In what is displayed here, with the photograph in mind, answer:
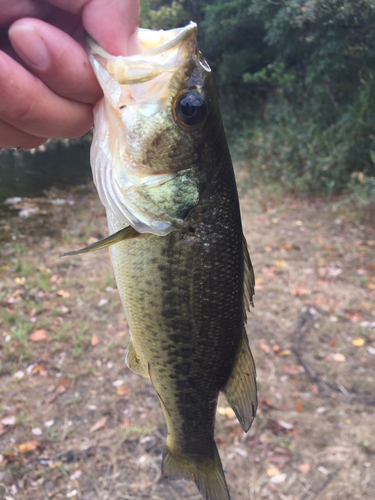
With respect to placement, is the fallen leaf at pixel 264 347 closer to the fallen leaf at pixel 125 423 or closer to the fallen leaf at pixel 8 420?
the fallen leaf at pixel 125 423

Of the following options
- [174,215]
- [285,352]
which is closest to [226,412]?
[285,352]

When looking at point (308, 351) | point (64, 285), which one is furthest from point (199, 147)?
point (64, 285)

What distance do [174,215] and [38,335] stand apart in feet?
10.9

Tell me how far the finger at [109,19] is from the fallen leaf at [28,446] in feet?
9.64

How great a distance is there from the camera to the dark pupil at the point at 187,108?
3.80 feet

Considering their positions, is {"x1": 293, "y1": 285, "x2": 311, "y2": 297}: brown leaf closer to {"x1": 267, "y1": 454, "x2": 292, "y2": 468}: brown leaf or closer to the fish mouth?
{"x1": 267, "y1": 454, "x2": 292, "y2": 468}: brown leaf

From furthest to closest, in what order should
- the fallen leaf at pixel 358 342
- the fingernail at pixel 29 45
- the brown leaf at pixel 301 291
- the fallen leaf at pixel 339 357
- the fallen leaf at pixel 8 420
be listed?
the brown leaf at pixel 301 291, the fallen leaf at pixel 358 342, the fallen leaf at pixel 339 357, the fallen leaf at pixel 8 420, the fingernail at pixel 29 45

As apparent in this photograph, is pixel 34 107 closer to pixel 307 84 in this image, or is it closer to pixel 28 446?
pixel 28 446

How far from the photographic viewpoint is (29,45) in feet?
3.25

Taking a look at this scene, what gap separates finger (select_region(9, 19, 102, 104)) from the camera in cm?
98

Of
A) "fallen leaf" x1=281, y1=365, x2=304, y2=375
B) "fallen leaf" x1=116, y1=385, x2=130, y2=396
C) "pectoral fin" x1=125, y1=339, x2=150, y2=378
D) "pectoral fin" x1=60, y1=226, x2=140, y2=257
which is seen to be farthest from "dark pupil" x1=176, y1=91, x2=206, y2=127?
"fallen leaf" x1=281, y1=365, x2=304, y2=375

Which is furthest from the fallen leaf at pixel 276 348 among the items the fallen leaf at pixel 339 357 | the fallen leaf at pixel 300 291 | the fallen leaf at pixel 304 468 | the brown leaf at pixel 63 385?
the brown leaf at pixel 63 385

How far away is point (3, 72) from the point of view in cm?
100

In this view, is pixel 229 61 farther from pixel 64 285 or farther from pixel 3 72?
pixel 3 72
